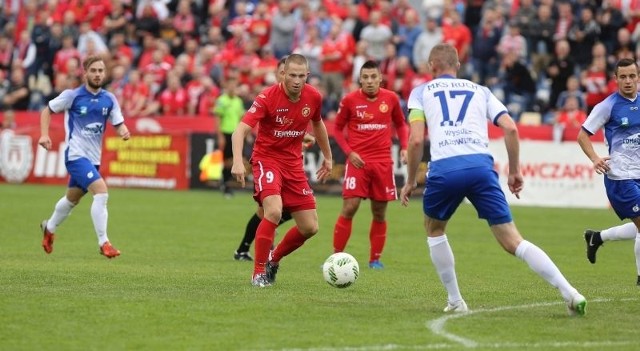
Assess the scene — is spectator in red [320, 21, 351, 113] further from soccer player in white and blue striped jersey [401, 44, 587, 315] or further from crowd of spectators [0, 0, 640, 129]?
soccer player in white and blue striped jersey [401, 44, 587, 315]

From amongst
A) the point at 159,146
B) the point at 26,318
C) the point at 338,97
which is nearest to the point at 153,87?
the point at 159,146

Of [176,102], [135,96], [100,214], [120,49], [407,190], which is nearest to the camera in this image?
[407,190]

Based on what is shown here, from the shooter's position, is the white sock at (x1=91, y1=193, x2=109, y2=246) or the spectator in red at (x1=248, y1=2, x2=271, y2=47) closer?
the white sock at (x1=91, y1=193, x2=109, y2=246)

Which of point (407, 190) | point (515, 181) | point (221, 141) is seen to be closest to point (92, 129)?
point (407, 190)

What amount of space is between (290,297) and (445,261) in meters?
1.70

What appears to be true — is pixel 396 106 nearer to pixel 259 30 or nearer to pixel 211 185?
pixel 211 185

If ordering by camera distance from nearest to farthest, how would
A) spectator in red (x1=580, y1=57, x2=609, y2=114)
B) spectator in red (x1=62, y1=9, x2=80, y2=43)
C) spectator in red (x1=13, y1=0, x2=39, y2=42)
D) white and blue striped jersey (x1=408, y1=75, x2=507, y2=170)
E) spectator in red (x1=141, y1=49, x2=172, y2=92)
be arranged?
white and blue striped jersey (x1=408, y1=75, x2=507, y2=170)
spectator in red (x1=580, y1=57, x2=609, y2=114)
spectator in red (x1=141, y1=49, x2=172, y2=92)
spectator in red (x1=62, y1=9, x2=80, y2=43)
spectator in red (x1=13, y1=0, x2=39, y2=42)

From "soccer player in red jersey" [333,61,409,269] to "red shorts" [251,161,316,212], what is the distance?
2420 mm

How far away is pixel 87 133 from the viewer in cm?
1529

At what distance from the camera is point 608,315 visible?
33.8 ft

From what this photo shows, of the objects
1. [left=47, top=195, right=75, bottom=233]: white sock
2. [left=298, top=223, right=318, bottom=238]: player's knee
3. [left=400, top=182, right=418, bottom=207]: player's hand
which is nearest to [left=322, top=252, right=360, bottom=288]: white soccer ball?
[left=298, top=223, right=318, bottom=238]: player's knee

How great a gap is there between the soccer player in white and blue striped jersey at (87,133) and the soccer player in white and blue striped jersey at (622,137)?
19.1 ft

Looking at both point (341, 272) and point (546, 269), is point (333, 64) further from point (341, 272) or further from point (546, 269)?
point (546, 269)

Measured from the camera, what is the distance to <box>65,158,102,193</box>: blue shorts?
15.1 metres
